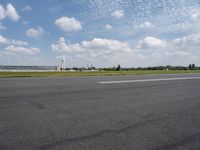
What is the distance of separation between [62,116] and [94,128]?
94 cm

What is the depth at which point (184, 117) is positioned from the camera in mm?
3852

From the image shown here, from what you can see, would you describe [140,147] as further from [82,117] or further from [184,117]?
[184,117]

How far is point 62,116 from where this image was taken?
3.73 metres

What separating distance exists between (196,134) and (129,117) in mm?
1267

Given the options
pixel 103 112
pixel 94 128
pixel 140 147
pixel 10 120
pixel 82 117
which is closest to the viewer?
pixel 140 147

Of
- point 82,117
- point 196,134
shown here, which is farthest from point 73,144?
point 196,134

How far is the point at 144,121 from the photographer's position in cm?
353

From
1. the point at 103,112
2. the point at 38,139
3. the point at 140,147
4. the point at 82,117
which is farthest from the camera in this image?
the point at 103,112

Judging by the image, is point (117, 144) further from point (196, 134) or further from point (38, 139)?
point (196, 134)

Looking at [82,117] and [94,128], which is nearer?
[94,128]

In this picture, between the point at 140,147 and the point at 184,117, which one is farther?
the point at 184,117

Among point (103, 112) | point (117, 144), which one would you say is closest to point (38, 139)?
point (117, 144)

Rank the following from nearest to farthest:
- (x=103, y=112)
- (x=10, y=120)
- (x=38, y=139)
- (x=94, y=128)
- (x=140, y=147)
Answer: (x=140, y=147)
(x=38, y=139)
(x=94, y=128)
(x=10, y=120)
(x=103, y=112)

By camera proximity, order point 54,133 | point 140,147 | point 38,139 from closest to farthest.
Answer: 1. point 140,147
2. point 38,139
3. point 54,133
